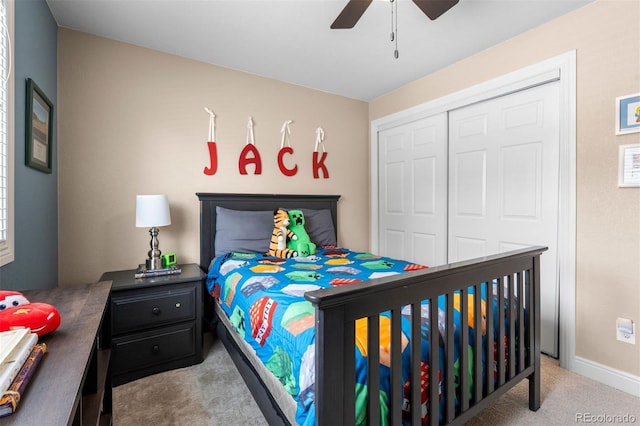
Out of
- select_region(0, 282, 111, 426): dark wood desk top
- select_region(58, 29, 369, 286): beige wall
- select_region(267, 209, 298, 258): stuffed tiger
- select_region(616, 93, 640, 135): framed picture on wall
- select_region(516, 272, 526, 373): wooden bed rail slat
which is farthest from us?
select_region(267, 209, 298, 258): stuffed tiger

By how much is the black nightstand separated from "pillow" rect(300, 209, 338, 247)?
3.76 ft

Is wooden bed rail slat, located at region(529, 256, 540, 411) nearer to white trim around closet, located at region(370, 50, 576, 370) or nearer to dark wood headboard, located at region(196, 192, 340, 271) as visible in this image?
white trim around closet, located at region(370, 50, 576, 370)

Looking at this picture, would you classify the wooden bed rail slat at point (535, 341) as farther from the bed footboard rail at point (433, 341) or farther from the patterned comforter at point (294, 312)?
the patterned comforter at point (294, 312)

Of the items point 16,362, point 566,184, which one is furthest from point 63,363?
point 566,184

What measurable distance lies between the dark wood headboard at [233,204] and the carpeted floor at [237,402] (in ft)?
3.30

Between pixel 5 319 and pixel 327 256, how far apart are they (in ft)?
6.74

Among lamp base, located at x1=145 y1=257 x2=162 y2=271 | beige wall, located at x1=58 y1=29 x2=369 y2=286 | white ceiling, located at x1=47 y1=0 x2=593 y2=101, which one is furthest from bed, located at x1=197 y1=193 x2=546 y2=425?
white ceiling, located at x1=47 y1=0 x2=593 y2=101

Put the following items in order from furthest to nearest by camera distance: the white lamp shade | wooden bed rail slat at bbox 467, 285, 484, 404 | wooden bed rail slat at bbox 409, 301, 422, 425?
the white lamp shade
wooden bed rail slat at bbox 467, 285, 484, 404
wooden bed rail slat at bbox 409, 301, 422, 425

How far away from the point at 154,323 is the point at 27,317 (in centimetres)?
137

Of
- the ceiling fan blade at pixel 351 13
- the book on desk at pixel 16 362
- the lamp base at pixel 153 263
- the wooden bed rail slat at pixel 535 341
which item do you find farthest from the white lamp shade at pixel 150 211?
the wooden bed rail slat at pixel 535 341

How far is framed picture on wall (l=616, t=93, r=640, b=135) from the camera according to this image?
1830 millimetres

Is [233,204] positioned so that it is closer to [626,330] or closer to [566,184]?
[566,184]

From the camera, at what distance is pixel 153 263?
236 centimetres

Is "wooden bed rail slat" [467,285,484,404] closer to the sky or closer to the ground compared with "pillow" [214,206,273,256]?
closer to the ground
